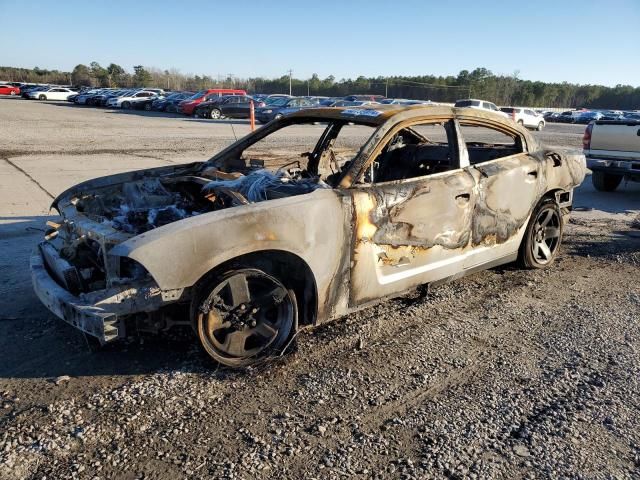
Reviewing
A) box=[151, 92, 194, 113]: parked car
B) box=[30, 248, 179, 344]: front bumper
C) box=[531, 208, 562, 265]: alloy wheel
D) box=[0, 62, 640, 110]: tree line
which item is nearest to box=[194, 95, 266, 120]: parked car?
box=[151, 92, 194, 113]: parked car

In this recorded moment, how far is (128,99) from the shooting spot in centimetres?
3844

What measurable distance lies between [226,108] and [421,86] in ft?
175

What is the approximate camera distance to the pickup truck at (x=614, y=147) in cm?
890

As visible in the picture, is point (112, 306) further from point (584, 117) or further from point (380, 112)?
point (584, 117)

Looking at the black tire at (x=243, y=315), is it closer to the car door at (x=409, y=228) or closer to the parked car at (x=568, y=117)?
the car door at (x=409, y=228)

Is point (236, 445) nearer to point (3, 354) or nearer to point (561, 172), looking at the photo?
point (3, 354)

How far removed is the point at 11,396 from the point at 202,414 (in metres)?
1.13

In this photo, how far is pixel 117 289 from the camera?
307 centimetres

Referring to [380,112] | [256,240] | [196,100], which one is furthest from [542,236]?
[196,100]

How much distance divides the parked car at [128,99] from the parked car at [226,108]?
933 centimetres

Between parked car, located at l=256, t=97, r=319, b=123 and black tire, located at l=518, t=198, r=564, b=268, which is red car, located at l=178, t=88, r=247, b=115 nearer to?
parked car, located at l=256, t=97, r=319, b=123

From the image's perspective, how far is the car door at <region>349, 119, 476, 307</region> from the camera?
3688 millimetres

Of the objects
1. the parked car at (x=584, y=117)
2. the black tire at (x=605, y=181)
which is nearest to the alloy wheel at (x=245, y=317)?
the black tire at (x=605, y=181)

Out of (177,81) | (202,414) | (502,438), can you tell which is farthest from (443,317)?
(177,81)
